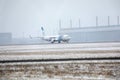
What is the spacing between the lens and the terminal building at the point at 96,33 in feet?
191

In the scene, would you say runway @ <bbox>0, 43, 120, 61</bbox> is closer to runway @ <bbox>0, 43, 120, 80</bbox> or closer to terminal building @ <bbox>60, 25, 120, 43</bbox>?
runway @ <bbox>0, 43, 120, 80</bbox>

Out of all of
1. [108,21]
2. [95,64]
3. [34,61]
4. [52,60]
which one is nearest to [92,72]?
[95,64]

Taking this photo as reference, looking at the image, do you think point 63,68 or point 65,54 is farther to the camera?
point 65,54

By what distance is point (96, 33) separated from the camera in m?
62.6

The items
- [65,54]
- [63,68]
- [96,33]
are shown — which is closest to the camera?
[63,68]

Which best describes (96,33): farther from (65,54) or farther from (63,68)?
(63,68)

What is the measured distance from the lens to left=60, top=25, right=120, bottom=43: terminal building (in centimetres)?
A: 5825

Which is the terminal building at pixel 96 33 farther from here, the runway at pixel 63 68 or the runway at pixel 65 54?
the runway at pixel 63 68

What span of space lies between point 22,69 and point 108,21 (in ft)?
→ 212

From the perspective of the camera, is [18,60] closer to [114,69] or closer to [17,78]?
[17,78]

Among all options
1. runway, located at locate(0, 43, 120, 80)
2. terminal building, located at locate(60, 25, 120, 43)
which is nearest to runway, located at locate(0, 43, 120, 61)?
runway, located at locate(0, 43, 120, 80)

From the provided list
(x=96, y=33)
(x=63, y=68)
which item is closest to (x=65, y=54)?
(x=63, y=68)

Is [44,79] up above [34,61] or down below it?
below

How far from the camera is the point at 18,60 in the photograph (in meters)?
11.5
